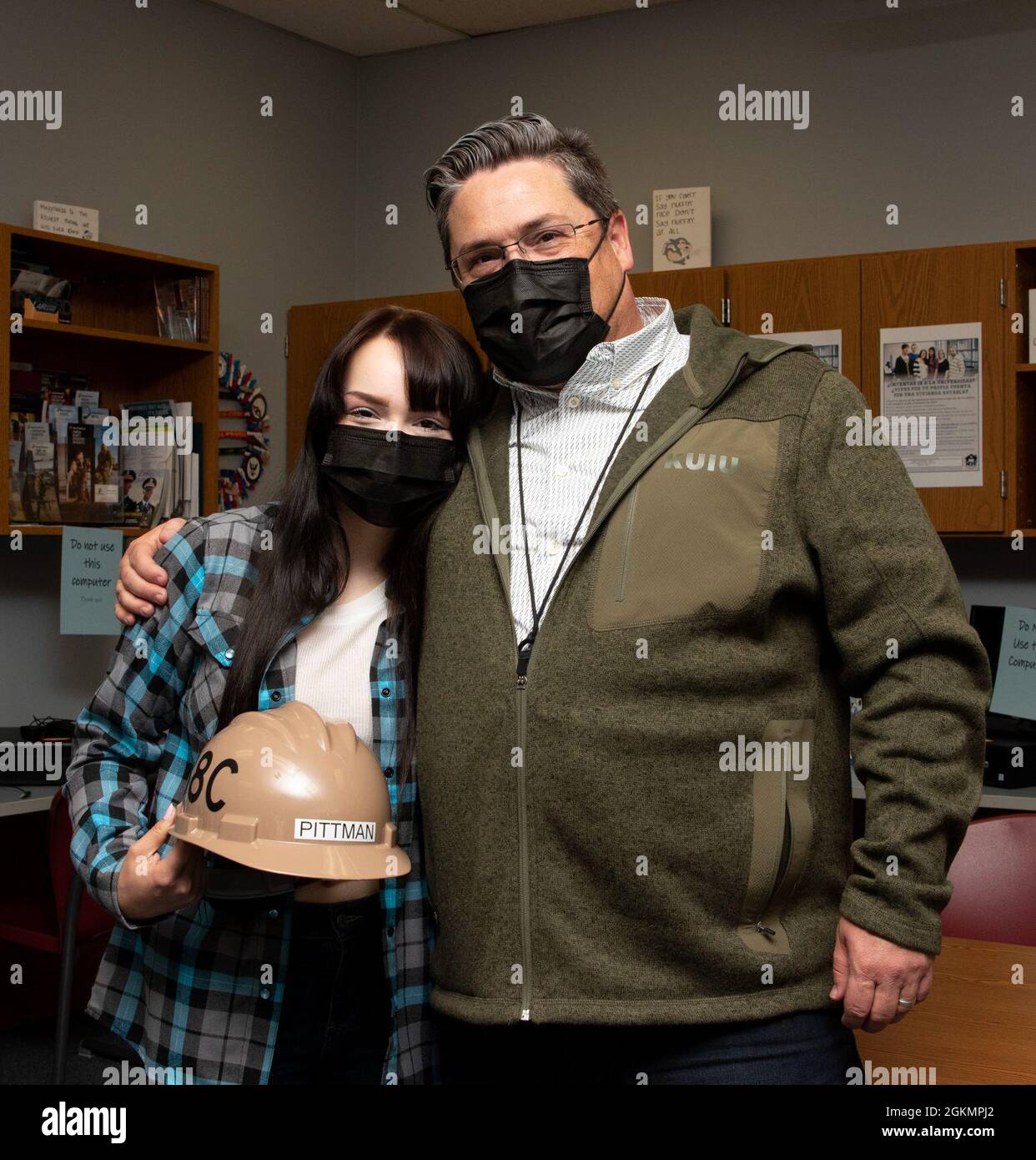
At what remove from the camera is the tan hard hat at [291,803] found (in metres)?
1.28

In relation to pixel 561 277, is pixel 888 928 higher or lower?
lower

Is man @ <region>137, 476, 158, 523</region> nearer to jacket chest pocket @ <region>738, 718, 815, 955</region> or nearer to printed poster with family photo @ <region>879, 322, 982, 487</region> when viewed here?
printed poster with family photo @ <region>879, 322, 982, 487</region>

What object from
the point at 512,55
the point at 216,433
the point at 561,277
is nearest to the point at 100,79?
the point at 216,433

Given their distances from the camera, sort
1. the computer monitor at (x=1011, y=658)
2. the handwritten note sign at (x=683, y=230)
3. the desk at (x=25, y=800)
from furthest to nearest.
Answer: the handwritten note sign at (x=683, y=230) → the computer monitor at (x=1011, y=658) → the desk at (x=25, y=800)

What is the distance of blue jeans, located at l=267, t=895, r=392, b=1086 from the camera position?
1478mm

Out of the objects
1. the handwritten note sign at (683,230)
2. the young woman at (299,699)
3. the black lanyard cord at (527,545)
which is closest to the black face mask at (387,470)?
the young woman at (299,699)

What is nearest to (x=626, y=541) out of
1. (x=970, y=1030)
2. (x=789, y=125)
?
(x=970, y=1030)

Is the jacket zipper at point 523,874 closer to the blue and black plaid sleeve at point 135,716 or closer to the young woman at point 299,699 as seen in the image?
the young woman at point 299,699

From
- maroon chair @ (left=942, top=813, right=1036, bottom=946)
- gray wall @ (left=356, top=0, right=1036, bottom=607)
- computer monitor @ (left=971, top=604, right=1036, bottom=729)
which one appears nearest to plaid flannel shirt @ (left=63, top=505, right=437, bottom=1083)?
maroon chair @ (left=942, top=813, right=1036, bottom=946)

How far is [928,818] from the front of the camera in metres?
1.28

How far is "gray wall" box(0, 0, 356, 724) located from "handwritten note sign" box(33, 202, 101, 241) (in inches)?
3.0

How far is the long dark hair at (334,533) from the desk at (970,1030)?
0.75m
